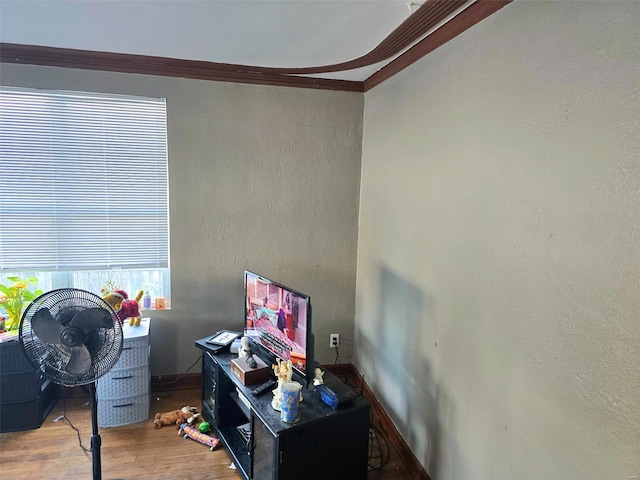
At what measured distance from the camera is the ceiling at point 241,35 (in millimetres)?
1774

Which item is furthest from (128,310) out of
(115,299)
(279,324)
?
(279,324)

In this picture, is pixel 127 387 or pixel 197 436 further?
A: pixel 127 387

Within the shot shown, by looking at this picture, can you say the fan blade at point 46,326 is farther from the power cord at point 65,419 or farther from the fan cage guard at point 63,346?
the power cord at point 65,419

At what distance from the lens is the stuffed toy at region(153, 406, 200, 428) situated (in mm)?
2570

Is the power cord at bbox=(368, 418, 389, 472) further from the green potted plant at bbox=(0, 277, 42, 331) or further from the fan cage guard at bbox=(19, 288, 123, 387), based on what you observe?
the green potted plant at bbox=(0, 277, 42, 331)

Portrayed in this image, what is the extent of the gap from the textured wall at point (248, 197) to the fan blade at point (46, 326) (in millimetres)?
1172

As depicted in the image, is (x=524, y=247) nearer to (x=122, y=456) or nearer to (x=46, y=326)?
(x=46, y=326)

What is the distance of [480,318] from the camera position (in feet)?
5.38

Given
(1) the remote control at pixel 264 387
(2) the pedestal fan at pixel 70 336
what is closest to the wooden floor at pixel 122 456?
(1) the remote control at pixel 264 387

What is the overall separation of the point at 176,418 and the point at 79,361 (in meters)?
1.06

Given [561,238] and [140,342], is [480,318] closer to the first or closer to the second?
[561,238]

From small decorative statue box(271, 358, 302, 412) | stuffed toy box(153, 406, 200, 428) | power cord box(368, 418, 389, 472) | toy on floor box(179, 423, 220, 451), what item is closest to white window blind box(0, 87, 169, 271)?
stuffed toy box(153, 406, 200, 428)

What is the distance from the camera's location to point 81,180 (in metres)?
2.70

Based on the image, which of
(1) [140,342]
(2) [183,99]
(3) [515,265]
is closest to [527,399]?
(3) [515,265]
